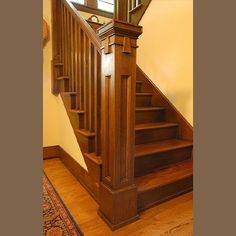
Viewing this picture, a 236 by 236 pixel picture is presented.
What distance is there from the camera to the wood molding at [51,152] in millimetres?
2695

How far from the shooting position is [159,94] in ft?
8.37

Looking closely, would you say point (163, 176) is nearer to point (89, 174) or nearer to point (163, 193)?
point (163, 193)

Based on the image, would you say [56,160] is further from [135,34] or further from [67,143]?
[135,34]

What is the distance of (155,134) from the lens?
2123mm

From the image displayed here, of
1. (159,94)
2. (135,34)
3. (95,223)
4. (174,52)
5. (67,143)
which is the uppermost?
(174,52)

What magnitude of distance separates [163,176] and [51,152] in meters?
1.66

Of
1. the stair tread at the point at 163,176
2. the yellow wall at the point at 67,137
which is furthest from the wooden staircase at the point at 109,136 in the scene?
the yellow wall at the point at 67,137

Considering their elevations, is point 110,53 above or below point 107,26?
below

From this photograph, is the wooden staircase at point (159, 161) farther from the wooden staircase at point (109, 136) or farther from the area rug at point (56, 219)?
the area rug at point (56, 219)

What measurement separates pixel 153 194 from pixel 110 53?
1064mm

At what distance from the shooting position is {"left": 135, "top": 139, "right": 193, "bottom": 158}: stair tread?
5.69 ft

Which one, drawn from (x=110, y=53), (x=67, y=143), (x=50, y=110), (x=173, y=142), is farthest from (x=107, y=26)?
(x=50, y=110)

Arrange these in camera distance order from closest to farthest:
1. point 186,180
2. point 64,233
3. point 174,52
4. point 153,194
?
point 64,233 → point 153,194 → point 186,180 → point 174,52

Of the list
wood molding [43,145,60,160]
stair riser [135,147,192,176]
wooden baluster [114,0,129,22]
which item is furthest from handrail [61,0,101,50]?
wood molding [43,145,60,160]
